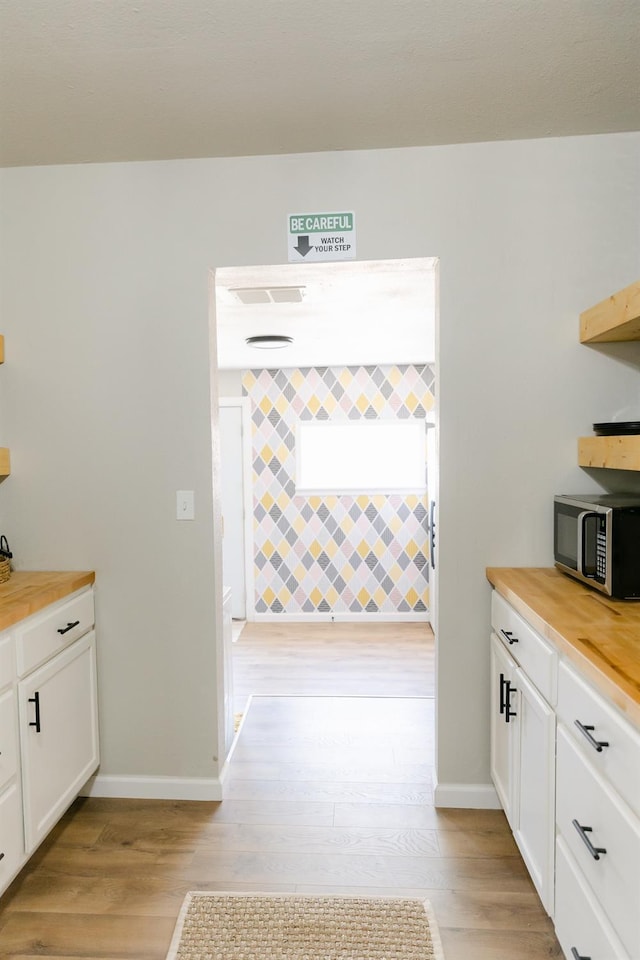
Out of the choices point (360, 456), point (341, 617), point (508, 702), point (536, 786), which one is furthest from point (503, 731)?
point (360, 456)

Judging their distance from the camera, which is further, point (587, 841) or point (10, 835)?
point (10, 835)

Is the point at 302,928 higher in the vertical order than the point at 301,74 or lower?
lower

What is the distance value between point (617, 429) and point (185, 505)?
1601 mm

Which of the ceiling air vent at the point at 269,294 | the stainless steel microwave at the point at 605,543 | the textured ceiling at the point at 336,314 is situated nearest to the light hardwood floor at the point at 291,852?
the stainless steel microwave at the point at 605,543

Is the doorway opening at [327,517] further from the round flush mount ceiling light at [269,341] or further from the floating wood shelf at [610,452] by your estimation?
the floating wood shelf at [610,452]

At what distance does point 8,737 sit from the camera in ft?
5.70

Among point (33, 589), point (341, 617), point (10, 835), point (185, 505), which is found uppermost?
point (185, 505)

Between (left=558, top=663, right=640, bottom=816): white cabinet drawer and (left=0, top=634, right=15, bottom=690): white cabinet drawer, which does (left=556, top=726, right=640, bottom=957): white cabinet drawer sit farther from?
(left=0, top=634, right=15, bottom=690): white cabinet drawer

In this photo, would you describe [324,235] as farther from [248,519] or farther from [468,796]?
[248,519]

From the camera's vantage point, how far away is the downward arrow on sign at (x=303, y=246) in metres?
2.24

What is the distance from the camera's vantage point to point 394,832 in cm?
215

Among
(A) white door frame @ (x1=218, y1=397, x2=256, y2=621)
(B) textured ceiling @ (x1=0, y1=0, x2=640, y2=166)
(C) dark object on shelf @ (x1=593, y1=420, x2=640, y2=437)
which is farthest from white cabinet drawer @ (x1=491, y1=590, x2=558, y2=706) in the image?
(A) white door frame @ (x1=218, y1=397, x2=256, y2=621)

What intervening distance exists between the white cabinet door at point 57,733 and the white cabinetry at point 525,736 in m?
1.53

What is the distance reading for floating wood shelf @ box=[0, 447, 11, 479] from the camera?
7.55 feet
